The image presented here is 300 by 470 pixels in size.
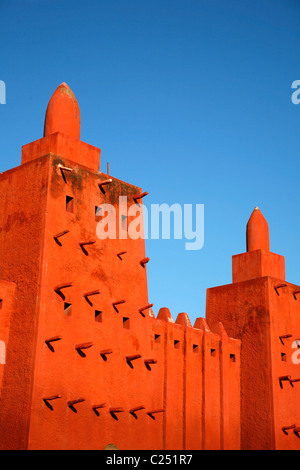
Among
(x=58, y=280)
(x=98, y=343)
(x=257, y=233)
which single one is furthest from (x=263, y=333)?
(x=58, y=280)

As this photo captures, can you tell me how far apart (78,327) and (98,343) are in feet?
2.17

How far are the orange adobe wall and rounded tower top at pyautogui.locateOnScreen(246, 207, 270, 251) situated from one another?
410cm

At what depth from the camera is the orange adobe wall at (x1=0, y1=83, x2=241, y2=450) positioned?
13.4m

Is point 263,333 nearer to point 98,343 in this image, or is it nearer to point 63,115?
point 98,343

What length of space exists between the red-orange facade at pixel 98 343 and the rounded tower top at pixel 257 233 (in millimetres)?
1338

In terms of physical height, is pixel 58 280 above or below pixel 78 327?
above

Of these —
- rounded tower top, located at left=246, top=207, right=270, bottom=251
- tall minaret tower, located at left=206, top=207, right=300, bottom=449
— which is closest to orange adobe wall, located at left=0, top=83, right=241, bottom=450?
tall minaret tower, located at left=206, top=207, right=300, bottom=449

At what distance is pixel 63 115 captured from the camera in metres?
16.1

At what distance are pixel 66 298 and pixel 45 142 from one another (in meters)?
3.65

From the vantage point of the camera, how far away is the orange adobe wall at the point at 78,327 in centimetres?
1337

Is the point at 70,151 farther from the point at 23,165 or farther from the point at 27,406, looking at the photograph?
the point at 27,406

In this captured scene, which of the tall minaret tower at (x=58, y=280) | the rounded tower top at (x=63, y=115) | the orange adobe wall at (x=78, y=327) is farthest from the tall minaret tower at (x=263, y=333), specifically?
the rounded tower top at (x=63, y=115)
